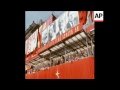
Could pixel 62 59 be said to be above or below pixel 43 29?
below

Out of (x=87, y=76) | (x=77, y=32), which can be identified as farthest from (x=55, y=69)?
(x=87, y=76)

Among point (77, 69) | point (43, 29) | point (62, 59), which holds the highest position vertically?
point (43, 29)

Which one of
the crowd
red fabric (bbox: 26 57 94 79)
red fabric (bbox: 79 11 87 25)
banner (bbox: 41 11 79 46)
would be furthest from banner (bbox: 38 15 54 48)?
red fabric (bbox: 26 57 94 79)

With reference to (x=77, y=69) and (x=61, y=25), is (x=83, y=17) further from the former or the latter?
(x=77, y=69)

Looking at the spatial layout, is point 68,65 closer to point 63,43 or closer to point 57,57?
point 63,43

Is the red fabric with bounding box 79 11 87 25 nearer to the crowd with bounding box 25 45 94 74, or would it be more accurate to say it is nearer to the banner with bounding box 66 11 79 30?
the banner with bounding box 66 11 79 30

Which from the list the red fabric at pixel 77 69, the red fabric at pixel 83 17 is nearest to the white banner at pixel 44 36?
the red fabric at pixel 77 69

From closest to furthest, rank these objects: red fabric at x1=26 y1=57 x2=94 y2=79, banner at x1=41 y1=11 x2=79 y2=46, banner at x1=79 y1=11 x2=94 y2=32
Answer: red fabric at x1=26 y1=57 x2=94 y2=79 < banner at x1=79 y1=11 x2=94 y2=32 < banner at x1=41 y1=11 x2=79 y2=46

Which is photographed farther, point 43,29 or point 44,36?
point 43,29

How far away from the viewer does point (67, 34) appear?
10461 millimetres

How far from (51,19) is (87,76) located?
24.8 feet

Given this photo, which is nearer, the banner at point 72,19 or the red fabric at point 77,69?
the red fabric at point 77,69

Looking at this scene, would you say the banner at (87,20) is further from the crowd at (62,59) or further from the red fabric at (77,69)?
the red fabric at (77,69)

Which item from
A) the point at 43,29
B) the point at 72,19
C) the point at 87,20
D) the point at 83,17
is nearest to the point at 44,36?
the point at 43,29
